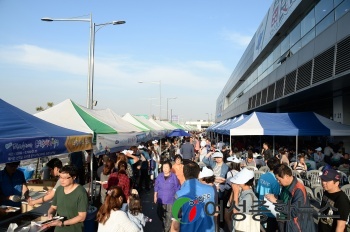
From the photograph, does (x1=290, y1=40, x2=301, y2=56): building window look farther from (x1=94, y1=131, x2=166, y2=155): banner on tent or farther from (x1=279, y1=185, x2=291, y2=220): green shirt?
(x1=279, y1=185, x2=291, y2=220): green shirt

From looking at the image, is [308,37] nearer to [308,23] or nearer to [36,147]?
[308,23]

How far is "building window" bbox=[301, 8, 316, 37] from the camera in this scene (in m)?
14.8

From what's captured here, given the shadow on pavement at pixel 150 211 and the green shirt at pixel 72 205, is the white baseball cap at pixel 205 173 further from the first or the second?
the shadow on pavement at pixel 150 211

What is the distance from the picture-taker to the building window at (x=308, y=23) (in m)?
14.8

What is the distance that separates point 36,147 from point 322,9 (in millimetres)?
13723

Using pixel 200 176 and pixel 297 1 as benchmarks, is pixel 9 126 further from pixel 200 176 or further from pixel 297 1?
pixel 297 1

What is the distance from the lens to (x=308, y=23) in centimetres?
1548

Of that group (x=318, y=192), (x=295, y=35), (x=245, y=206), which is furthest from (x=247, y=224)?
(x=295, y=35)

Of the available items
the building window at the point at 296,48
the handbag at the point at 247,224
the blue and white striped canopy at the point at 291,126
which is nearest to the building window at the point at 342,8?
the blue and white striped canopy at the point at 291,126

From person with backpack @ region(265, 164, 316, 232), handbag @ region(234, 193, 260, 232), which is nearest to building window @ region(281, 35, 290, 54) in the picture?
person with backpack @ region(265, 164, 316, 232)

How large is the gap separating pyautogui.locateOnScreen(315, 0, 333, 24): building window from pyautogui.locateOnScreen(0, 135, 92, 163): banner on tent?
11.8m

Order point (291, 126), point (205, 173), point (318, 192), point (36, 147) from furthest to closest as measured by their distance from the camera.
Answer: point (291, 126), point (318, 192), point (36, 147), point (205, 173)

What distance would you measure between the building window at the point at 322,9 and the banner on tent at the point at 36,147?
464 inches

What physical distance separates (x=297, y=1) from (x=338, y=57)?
7014 millimetres
